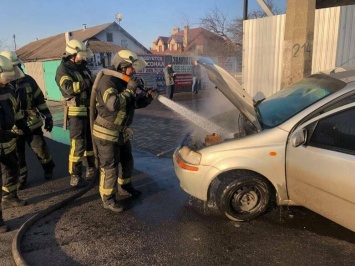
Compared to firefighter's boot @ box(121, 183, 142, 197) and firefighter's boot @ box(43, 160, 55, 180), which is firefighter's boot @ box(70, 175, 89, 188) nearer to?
firefighter's boot @ box(43, 160, 55, 180)

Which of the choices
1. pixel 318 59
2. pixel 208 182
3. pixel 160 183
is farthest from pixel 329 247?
pixel 318 59

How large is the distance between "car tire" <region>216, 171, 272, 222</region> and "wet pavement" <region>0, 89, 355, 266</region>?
133 millimetres

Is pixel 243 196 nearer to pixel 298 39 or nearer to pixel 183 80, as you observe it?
pixel 298 39

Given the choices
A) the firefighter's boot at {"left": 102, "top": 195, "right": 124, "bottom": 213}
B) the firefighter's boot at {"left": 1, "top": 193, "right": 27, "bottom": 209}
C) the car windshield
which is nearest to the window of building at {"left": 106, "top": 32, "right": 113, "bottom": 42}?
the firefighter's boot at {"left": 1, "top": 193, "right": 27, "bottom": 209}

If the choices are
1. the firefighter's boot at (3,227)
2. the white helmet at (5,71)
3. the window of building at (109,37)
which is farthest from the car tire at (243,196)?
the window of building at (109,37)

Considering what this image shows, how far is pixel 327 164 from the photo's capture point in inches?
107

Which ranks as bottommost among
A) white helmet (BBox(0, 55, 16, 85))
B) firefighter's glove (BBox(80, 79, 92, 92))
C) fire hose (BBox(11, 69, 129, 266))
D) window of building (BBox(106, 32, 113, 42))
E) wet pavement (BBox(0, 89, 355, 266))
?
wet pavement (BBox(0, 89, 355, 266))

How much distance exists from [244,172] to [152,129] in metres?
5.51

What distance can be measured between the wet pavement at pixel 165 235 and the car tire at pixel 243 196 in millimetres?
133

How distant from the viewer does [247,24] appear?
827 cm

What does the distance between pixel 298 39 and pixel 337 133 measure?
2.99m

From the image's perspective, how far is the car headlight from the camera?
3340 millimetres

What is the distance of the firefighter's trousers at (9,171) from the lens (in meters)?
3.73

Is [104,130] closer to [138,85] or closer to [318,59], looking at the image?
[138,85]
